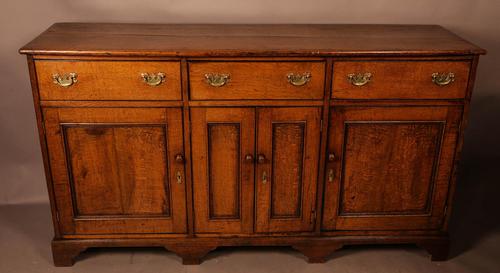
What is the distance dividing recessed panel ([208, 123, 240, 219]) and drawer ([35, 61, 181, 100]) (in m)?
0.24

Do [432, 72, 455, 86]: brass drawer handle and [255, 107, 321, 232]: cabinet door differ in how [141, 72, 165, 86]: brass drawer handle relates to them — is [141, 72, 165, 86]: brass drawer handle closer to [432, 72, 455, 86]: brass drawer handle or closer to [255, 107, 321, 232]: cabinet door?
[255, 107, 321, 232]: cabinet door

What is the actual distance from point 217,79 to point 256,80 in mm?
154

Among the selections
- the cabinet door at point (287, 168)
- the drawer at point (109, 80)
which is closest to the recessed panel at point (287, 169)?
the cabinet door at point (287, 168)

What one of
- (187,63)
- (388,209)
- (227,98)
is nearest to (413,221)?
(388,209)

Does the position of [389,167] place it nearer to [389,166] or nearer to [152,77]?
[389,166]

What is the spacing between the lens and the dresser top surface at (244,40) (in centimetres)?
212

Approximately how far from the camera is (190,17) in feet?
8.73

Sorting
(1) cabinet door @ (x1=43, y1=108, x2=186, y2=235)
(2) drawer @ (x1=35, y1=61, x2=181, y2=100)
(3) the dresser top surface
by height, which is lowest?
(1) cabinet door @ (x1=43, y1=108, x2=186, y2=235)

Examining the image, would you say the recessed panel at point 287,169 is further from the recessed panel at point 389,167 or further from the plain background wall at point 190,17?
the plain background wall at point 190,17

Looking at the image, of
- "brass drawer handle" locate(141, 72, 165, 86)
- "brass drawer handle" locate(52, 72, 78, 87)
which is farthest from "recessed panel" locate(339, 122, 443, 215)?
"brass drawer handle" locate(52, 72, 78, 87)

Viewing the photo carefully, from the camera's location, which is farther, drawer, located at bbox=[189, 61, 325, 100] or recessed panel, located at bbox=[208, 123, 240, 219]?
recessed panel, located at bbox=[208, 123, 240, 219]

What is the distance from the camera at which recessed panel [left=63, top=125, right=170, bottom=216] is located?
7.43 ft

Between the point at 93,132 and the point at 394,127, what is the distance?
1.24 meters

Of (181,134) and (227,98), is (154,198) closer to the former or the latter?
(181,134)
